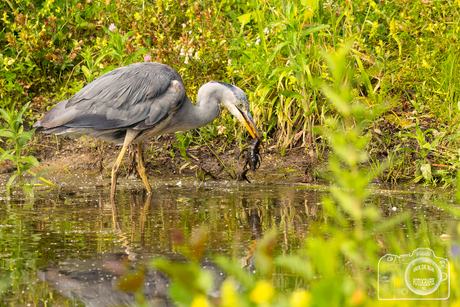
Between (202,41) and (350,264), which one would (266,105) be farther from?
(350,264)

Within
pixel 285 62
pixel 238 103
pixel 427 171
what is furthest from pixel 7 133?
pixel 427 171

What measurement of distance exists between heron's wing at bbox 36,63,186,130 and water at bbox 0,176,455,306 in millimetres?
695

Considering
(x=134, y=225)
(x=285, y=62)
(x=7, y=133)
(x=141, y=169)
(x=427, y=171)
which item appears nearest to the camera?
(x=134, y=225)

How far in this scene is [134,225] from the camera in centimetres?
450

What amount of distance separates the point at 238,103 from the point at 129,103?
1079 mm

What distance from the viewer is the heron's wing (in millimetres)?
5801

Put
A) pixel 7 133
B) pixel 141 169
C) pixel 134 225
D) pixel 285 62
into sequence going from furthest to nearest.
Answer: pixel 285 62 → pixel 141 169 → pixel 7 133 → pixel 134 225

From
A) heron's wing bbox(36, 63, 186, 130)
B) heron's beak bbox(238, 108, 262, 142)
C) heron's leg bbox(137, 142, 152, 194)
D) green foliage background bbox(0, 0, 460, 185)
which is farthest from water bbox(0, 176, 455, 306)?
green foliage background bbox(0, 0, 460, 185)

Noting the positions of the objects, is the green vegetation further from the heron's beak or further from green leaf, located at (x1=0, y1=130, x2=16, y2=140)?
the heron's beak

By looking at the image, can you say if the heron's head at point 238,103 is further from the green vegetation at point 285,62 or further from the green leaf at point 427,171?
the green leaf at point 427,171

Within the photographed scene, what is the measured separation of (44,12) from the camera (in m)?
7.77

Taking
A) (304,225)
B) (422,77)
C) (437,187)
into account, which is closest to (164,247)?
(304,225)

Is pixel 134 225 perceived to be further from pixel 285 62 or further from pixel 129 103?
pixel 285 62

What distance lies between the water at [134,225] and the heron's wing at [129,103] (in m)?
0.69
